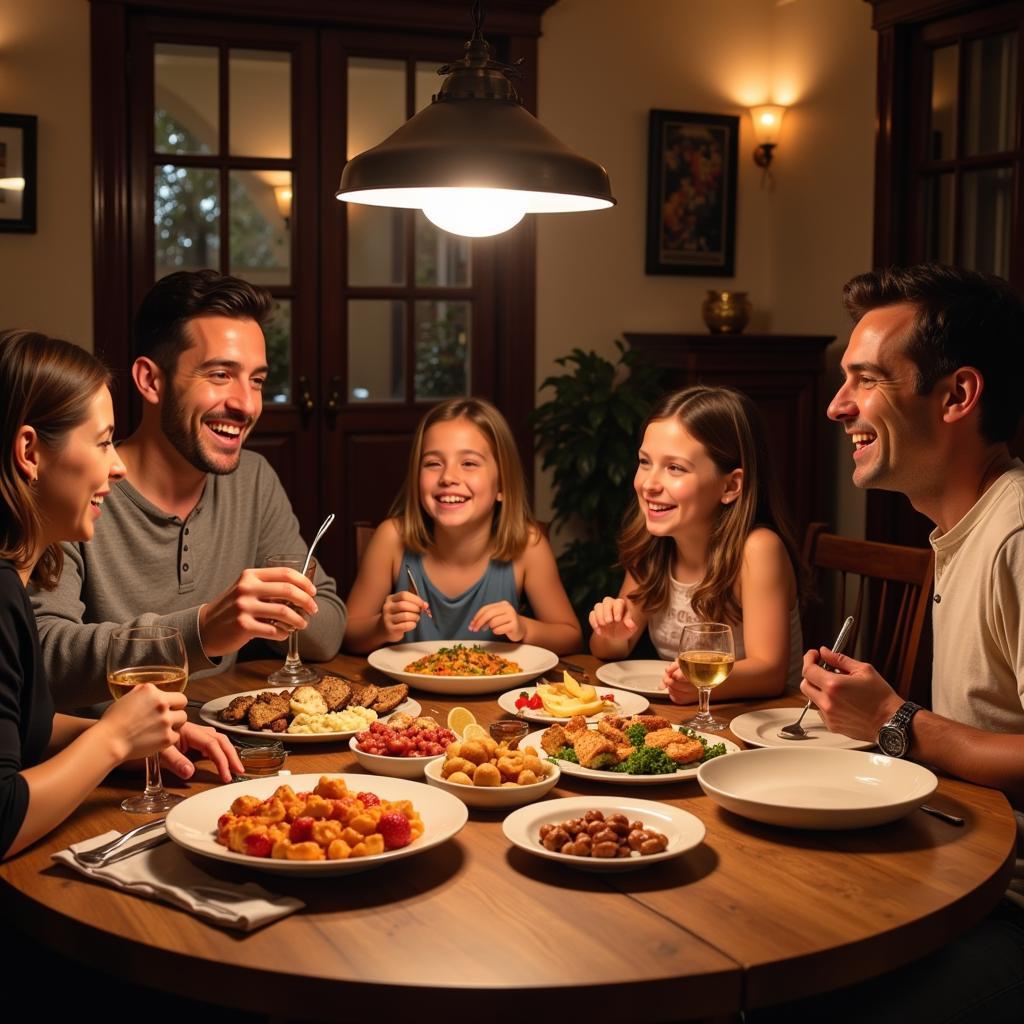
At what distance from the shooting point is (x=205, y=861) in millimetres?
1471

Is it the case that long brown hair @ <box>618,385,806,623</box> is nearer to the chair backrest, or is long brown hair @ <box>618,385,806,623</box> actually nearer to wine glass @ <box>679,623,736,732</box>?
the chair backrest

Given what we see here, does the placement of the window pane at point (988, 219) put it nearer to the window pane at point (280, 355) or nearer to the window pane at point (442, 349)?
the window pane at point (442, 349)

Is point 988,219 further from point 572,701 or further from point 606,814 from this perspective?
point 606,814

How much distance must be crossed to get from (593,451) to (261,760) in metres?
3.25

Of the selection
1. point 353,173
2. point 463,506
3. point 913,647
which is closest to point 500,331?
point 463,506

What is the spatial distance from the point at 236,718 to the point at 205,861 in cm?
50

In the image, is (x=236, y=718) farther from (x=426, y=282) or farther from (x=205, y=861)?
(x=426, y=282)

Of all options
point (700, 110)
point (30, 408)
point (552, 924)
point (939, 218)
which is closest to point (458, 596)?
point (30, 408)

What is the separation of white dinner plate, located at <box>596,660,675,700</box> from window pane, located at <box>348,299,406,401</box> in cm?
290

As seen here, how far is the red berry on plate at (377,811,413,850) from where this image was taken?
4.65 feet

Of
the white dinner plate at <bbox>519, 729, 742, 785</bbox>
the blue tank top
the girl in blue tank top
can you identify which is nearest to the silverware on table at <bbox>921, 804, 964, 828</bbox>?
the white dinner plate at <bbox>519, 729, 742, 785</bbox>

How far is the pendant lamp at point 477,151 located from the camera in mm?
1767

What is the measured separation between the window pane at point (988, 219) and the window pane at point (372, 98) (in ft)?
7.06

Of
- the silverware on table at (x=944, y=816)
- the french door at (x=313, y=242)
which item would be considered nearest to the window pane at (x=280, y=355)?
the french door at (x=313, y=242)
